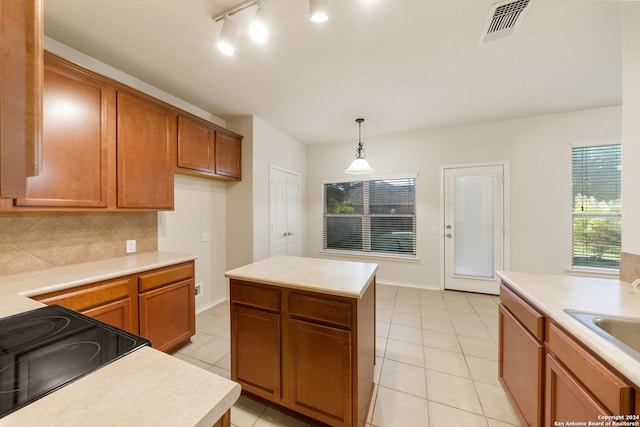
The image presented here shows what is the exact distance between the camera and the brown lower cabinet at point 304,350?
1385mm

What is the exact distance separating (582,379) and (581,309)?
35cm

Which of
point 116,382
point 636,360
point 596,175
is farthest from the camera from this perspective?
point 596,175

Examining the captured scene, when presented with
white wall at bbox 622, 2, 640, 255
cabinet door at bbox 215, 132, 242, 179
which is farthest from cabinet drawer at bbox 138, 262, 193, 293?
white wall at bbox 622, 2, 640, 255

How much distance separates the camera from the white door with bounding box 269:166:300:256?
3.95 meters

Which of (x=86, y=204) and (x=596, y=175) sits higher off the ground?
(x=596, y=175)

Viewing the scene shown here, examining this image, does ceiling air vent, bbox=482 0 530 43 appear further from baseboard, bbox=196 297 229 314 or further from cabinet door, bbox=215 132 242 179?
baseboard, bbox=196 297 229 314

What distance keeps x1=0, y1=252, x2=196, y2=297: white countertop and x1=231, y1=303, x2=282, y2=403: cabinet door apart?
93 centimetres

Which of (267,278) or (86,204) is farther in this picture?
(86,204)

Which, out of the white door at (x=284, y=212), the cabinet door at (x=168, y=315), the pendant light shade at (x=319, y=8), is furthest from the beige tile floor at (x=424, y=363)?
the pendant light shade at (x=319, y=8)

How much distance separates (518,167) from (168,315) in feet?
15.9

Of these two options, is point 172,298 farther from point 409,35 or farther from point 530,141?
point 530,141

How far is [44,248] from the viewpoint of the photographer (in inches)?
75.5

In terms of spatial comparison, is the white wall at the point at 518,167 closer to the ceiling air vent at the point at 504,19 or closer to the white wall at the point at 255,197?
the white wall at the point at 255,197

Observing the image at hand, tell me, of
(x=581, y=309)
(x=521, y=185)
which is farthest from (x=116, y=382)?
(x=521, y=185)
